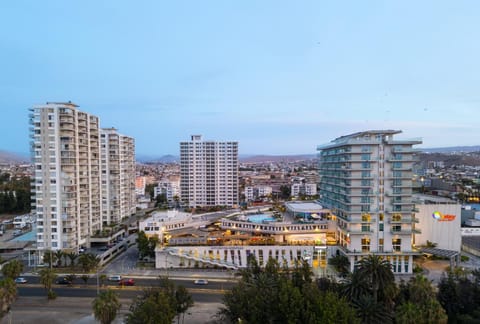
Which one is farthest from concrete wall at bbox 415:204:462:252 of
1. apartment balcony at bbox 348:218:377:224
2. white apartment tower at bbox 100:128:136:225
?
white apartment tower at bbox 100:128:136:225

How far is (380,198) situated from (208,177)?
241 ft

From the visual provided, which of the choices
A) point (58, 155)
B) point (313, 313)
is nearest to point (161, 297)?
point (313, 313)

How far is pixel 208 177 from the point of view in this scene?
11894cm

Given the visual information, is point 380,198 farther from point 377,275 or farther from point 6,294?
point 6,294

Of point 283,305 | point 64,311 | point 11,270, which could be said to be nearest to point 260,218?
point 64,311

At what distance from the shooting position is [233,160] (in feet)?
393

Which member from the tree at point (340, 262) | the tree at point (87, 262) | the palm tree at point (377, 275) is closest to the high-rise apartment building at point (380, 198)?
the tree at point (340, 262)

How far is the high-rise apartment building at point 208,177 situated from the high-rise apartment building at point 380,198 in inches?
2695

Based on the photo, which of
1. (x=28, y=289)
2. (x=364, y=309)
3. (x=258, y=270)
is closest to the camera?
(x=364, y=309)

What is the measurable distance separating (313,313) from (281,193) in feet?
416

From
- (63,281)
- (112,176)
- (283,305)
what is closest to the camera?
(283,305)

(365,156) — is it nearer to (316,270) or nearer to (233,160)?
(316,270)

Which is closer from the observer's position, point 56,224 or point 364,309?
point 364,309

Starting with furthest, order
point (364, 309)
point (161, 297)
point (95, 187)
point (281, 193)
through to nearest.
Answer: point (281, 193)
point (95, 187)
point (364, 309)
point (161, 297)
